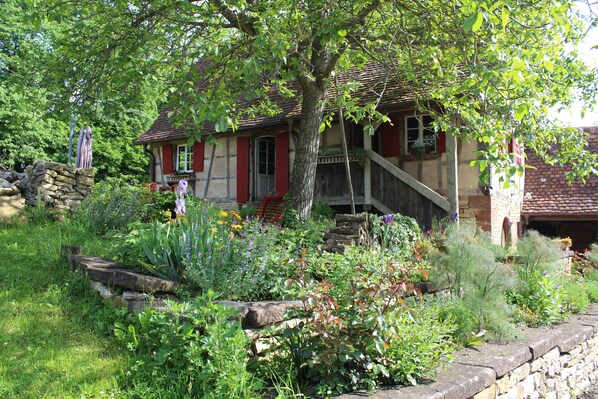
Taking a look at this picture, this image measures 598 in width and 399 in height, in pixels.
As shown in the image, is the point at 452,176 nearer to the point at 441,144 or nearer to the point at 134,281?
the point at 441,144

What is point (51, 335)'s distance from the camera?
336 centimetres

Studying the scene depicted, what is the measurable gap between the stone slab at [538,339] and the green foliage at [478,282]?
190 millimetres

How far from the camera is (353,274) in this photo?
14.2 ft

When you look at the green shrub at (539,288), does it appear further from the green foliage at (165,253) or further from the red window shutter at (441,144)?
the red window shutter at (441,144)

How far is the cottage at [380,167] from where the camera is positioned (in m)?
9.98

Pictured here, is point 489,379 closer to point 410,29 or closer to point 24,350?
point 24,350

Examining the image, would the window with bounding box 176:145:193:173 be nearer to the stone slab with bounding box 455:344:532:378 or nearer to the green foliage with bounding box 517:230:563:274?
the green foliage with bounding box 517:230:563:274

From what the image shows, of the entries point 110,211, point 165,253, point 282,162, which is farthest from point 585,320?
point 282,162

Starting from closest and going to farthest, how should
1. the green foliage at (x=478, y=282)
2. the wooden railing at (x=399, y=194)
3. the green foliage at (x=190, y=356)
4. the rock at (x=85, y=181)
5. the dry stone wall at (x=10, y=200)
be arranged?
the green foliage at (x=190, y=356)
the green foliage at (x=478, y=282)
the dry stone wall at (x=10, y=200)
the rock at (x=85, y=181)
the wooden railing at (x=399, y=194)

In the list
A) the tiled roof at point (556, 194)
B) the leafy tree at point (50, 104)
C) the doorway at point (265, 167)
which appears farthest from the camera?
the doorway at point (265, 167)

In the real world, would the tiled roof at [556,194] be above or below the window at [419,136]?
below

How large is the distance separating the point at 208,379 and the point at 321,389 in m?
0.65

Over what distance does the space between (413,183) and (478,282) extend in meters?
5.20

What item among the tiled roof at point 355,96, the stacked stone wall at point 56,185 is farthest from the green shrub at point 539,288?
the stacked stone wall at point 56,185
